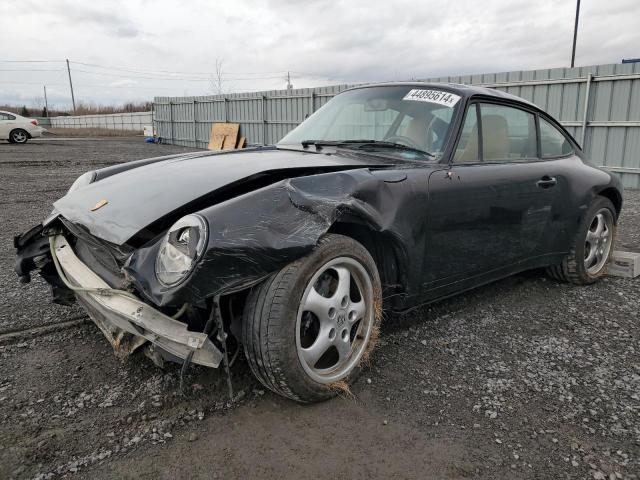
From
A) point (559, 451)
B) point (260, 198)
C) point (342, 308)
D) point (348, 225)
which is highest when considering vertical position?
point (260, 198)

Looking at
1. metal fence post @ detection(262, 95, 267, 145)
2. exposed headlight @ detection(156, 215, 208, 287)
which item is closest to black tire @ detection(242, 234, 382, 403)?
exposed headlight @ detection(156, 215, 208, 287)

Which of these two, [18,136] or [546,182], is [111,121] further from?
[546,182]

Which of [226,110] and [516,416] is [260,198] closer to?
[516,416]

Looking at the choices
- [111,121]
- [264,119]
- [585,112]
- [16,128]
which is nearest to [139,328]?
[585,112]

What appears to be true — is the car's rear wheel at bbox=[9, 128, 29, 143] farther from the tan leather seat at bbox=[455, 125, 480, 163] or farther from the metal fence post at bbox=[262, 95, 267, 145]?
the tan leather seat at bbox=[455, 125, 480, 163]

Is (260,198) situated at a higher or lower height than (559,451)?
higher

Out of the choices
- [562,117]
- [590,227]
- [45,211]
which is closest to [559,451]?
[590,227]

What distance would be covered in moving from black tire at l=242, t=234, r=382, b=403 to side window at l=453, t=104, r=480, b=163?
50.7 inches

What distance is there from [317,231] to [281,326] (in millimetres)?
440

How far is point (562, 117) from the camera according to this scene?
11586 mm

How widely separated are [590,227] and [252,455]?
140 inches

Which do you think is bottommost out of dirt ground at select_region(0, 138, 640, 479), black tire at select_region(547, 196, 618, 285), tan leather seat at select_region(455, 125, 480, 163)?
dirt ground at select_region(0, 138, 640, 479)

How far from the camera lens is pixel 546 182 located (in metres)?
3.63

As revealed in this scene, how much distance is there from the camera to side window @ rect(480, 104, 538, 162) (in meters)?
3.39
